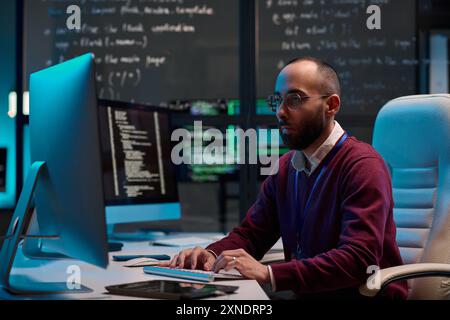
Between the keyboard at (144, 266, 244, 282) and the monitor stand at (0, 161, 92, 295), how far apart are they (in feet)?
0.72

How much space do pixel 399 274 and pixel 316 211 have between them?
0.28 meters

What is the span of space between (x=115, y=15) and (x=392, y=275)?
8.56 ft

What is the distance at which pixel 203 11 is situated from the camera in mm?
3588

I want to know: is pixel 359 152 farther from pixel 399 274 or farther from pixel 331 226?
pixel 399 274

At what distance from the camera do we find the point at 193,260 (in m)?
1.55

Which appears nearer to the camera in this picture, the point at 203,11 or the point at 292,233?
the point at 292,233

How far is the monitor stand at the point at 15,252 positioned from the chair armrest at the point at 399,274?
0.70 metres

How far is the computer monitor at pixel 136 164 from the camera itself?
222 centimetres

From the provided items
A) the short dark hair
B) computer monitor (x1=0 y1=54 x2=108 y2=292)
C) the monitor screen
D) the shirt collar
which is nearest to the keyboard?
computer monitor (x1=0 y1=54 x2=108 y2=292)

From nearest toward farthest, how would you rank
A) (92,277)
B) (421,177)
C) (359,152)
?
(92,277), (359,152), (421,177)

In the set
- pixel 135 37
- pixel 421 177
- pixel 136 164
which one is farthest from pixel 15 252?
pixel 135 37

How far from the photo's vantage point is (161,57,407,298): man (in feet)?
4.58

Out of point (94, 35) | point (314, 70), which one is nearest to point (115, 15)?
point (94, 35)

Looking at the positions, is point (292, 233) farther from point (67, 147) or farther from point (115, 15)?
point (115, 15)
